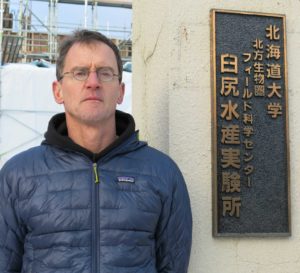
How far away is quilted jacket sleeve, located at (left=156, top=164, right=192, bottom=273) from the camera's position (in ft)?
5.68

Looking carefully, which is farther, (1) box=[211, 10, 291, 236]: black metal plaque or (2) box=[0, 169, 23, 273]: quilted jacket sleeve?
(1) box=[211, 10, 291, 236]: black metal plaque

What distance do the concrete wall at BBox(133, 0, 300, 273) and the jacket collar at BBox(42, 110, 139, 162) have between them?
0.50 m

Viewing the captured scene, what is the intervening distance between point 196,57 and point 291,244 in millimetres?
1129

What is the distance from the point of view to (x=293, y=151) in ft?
8.02

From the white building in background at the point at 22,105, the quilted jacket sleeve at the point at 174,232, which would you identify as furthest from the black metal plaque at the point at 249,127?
the white building in background at the point at 22,105

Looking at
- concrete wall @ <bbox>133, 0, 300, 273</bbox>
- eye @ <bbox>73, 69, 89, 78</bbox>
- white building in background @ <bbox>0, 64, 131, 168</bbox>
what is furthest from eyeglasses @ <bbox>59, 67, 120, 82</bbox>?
white building in background @ <bbox>0, 64, 131, 168</bbox>

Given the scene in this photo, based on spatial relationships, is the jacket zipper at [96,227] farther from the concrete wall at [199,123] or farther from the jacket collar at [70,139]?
the concrete wall at [199,123]

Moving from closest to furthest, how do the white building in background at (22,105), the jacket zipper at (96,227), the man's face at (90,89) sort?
the jacket zipper at (96,227) → the man's face at (90,89) → the white building in background at (22,105)

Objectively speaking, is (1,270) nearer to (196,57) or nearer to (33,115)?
(196,57)

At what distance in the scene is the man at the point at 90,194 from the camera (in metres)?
1.57

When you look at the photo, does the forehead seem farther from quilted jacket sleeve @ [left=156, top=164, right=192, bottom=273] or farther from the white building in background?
the white building in background

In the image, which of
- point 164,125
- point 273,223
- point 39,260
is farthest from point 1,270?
point 273,223

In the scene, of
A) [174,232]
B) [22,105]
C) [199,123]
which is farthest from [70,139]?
[22,105]

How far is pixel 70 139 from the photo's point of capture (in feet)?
5.54
